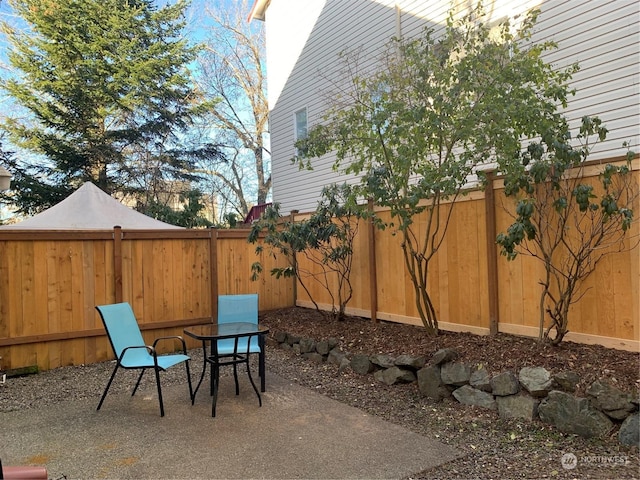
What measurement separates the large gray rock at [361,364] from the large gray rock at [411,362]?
443mm

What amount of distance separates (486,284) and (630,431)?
2037 mm

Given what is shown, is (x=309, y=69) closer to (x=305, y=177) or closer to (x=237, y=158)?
(x=305, y=177)

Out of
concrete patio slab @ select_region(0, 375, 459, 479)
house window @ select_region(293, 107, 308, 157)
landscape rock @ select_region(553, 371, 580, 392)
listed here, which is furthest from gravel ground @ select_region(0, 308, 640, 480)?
house window @ select_region(293, 107, 308, 157)

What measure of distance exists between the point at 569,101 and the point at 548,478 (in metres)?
4.81

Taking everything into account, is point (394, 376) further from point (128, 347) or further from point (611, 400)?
point (128, 347)

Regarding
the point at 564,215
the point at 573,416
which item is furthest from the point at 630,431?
the point at 564,215

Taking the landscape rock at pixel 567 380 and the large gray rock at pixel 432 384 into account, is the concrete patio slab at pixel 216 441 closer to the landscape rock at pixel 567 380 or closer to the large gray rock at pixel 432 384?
the large gray rock at pixel 432 384

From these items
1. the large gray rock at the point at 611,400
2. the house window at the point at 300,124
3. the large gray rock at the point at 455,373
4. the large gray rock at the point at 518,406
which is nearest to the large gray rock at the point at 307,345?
the large gray rock at the point at 455,373

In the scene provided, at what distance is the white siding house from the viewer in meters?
5.29

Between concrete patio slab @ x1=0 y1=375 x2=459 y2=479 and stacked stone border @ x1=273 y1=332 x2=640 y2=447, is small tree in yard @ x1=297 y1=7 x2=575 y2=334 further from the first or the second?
concrete patio slab @ x1=0 y1=375 x2=459 y2=479

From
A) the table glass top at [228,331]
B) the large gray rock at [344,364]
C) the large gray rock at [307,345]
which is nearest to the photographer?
the table glass top at [228,331]

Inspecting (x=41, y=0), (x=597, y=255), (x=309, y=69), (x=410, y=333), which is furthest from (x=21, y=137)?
(x=597, y=255)

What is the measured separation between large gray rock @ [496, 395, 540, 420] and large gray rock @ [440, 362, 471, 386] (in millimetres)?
360

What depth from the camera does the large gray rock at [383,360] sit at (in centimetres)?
458
